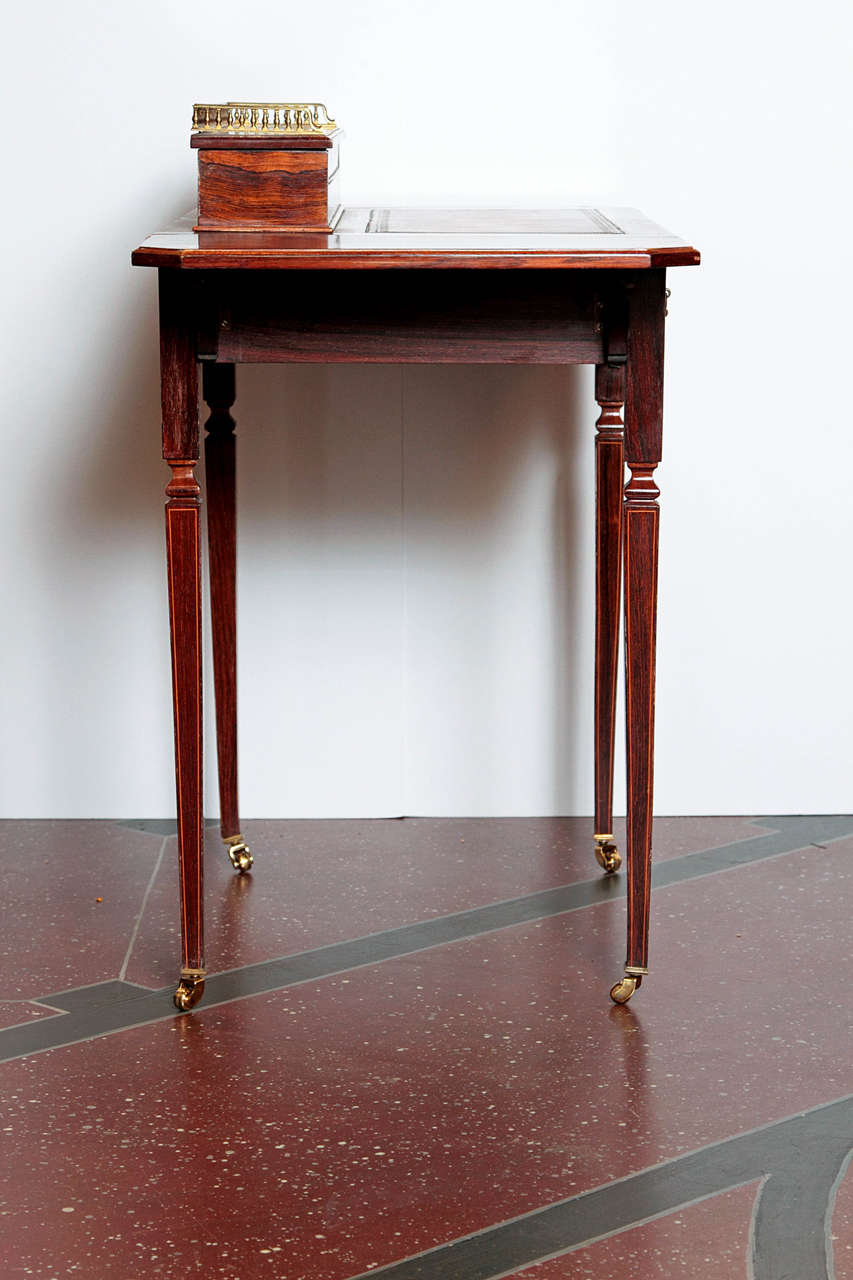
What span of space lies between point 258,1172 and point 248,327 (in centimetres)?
89

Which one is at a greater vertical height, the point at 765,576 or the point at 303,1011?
the point at 765,576

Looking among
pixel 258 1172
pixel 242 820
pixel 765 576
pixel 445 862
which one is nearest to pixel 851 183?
pixel 765 576

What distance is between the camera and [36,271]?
2.47 m

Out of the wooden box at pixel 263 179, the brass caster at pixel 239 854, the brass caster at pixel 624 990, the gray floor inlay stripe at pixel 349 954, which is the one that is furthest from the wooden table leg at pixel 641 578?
the brass caster at pixel 239 854

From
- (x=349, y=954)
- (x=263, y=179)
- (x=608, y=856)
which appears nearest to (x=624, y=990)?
(x=349, y=954)

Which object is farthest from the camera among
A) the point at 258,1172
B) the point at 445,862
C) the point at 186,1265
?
the point at 445,862

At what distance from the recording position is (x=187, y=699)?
1.82m

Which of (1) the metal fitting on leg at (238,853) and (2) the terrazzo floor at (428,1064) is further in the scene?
(1) the metal fitting on leg at (238,853)

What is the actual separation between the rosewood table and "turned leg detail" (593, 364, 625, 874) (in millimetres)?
428

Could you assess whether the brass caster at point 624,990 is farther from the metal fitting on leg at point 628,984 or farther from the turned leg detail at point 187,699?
the turned leg detail at point 187,699

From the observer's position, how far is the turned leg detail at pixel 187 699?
1.77 meters

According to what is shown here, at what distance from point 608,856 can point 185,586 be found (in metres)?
0.85

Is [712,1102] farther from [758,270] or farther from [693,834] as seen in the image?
[758,270]

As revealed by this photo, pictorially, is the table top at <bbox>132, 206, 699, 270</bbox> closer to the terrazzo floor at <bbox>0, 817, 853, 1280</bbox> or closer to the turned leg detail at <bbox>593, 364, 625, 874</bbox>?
the turned leg detail at <bbox>593, 364, 625, 874</bbox>
